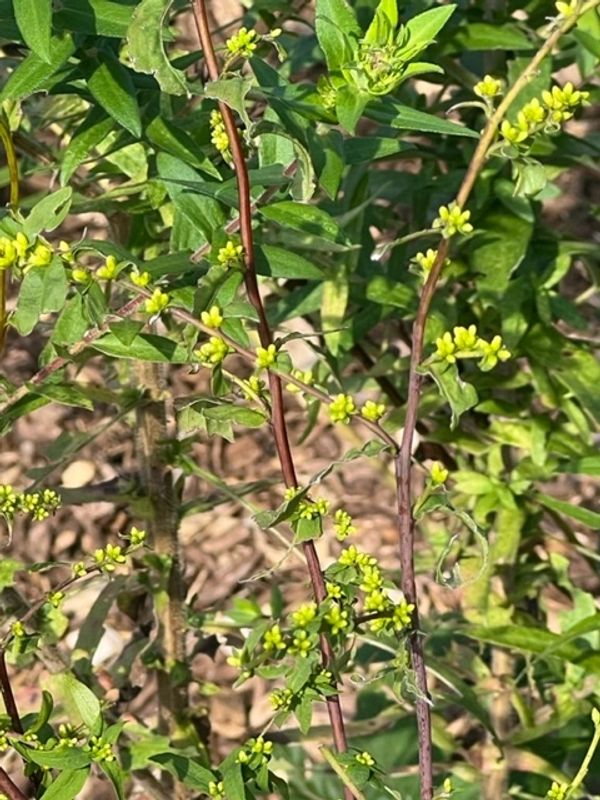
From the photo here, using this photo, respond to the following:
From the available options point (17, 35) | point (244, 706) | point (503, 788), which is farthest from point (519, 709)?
point (17, 35)

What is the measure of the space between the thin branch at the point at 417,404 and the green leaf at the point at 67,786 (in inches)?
10.8

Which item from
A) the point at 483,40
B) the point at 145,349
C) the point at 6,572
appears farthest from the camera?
the point at 483,40

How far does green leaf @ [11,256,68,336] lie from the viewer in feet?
3.34

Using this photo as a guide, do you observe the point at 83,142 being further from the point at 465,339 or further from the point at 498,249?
the point at 498,249

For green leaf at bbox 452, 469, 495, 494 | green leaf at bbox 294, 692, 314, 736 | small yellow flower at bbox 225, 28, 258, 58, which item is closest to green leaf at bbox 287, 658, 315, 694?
green leaf at bbox 294, 692, 314, 736

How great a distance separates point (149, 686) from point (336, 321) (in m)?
1.19

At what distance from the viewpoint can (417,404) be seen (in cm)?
108

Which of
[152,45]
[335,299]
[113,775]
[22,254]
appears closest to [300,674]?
[113,775]

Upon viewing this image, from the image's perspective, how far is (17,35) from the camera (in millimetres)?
1228

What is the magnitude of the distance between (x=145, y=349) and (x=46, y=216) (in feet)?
0.64

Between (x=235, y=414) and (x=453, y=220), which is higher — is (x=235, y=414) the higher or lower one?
the lower one

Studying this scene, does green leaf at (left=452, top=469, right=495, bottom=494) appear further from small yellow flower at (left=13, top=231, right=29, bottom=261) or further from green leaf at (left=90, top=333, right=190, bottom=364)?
small yellow flower at (left=13, top=231, right=29, bottom=261)

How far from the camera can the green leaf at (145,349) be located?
47.3 inches

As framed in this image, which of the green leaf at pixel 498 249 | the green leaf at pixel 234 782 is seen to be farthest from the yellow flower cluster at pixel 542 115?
the green leaf at pixel 498 249
